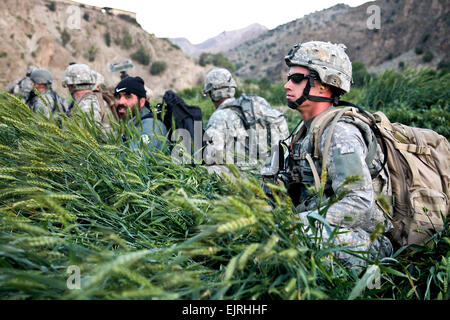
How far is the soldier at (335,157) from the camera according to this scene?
1.97 meters

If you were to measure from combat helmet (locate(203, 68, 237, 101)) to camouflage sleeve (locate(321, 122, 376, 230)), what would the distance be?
124 inches

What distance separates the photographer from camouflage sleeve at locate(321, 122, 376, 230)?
6.34 ft

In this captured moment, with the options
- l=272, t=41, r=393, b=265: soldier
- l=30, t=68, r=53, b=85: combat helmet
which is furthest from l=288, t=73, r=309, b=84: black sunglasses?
l=30, t=68, r=53, b=85: combat helmet

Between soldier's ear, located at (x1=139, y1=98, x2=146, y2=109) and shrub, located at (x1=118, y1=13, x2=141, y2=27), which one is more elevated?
shrub, located at (x1=118, y1=13, x2=141, y2=27)

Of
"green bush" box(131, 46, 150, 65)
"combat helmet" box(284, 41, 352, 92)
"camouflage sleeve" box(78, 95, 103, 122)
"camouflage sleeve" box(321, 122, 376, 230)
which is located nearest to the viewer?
"camouflage sleeve" box(321, 122, 376, 230)

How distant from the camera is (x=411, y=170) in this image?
2211 mm

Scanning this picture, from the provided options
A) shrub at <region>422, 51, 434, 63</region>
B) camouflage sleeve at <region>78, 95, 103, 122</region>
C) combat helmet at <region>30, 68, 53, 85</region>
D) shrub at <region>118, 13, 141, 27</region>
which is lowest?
camouflage sleeve at <region>78, 95, 103, 122</region>

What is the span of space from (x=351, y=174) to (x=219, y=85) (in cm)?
340

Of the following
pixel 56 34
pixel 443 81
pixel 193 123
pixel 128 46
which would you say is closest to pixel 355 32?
pixel 128 46

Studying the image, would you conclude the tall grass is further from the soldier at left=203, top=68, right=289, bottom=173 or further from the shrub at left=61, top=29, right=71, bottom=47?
the shrub at left=61, top=29, right=71, bottom=47

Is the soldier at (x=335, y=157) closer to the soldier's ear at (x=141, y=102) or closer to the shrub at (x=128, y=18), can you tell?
the soldier's ear at (x=141, y=102)

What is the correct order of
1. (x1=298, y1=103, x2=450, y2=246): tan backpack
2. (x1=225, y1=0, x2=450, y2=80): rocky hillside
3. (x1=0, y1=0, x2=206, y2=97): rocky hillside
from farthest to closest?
(x1=225, y1=0, x2=450, y2=80): rocky hillside < (x1=0, y1=0, x2=206, y2=97): rocky hillside < (x1=298, y1=103, x2=450, y2=246): tan backpack

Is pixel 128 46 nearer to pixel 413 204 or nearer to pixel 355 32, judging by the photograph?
pixel 355 32

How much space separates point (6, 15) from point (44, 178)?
3699cm
